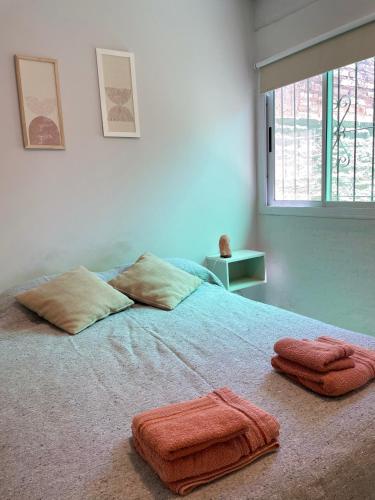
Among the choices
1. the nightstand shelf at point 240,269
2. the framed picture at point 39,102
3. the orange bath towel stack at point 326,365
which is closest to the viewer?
the orange bath towel stack at point 326,365

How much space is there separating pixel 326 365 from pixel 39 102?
2.11 meters

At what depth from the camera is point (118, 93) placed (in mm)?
2527

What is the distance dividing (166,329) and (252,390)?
682 millimetres

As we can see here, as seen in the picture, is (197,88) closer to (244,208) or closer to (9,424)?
(244,208)

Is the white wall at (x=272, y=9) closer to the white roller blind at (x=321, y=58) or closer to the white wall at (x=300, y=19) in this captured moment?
the white wall at (x=300, y=19)

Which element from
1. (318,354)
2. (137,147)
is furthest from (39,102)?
(318,354)

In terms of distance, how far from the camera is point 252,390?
1195 millimetres

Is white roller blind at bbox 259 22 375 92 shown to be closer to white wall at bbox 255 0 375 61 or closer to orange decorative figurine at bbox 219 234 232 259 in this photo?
white wall at bbox 255 0 375 61

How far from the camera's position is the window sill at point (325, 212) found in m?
2.40

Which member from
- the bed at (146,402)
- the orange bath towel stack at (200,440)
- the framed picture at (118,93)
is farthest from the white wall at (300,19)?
the orange bath towel stack at (200,440)

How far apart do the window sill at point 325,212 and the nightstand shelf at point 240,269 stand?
1.22ft

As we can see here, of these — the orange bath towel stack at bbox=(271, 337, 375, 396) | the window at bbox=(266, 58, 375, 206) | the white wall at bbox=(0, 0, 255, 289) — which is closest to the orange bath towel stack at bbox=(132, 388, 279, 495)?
the orange bath towel stack at bbox=(271, 337, 375, 396)

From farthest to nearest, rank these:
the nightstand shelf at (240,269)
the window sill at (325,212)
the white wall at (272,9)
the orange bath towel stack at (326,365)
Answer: the nightstand shelf at (240,269) < the white wall at (272,9) < the window sill at (325,212) < the orange bath towel stack at (326,365)

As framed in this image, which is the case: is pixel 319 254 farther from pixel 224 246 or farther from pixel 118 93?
pixel 118 93
